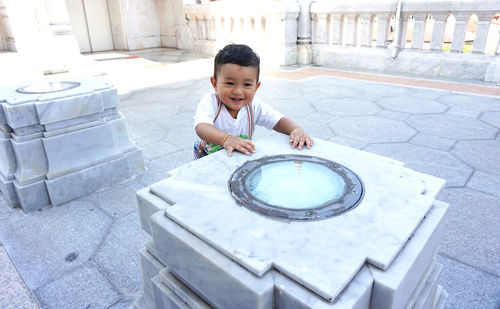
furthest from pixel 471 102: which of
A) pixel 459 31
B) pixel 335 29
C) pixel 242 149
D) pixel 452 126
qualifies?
pixel 242 149

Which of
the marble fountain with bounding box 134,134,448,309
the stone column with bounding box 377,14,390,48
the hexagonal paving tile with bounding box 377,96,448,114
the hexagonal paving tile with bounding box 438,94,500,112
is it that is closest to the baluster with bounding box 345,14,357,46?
the stone column with bounding box 377,14,390,48

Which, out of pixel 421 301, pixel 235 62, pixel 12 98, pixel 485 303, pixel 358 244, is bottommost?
pixel 485 303

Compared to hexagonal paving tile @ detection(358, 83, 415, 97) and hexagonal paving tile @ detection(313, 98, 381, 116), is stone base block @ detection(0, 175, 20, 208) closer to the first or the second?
hexagonal paving tile @ detection(313, 98, 381, 116)

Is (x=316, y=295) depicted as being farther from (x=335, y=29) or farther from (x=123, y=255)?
(x=335, y=29)

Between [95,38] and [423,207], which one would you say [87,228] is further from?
[95,38]

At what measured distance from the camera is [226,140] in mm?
1368

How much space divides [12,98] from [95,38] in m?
7.58

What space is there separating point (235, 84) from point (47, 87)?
4.86 feet

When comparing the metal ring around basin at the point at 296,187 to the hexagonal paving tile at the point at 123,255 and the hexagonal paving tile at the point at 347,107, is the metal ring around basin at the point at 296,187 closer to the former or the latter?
the hexagonal paving tile at the point at 123,255

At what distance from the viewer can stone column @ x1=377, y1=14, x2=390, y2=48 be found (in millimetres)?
5155

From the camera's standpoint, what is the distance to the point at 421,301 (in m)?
0.95

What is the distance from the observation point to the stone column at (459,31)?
4.54 m

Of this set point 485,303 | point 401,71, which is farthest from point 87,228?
point 401,71

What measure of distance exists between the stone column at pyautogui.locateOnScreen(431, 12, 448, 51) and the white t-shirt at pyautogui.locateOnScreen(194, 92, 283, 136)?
4196 mm
